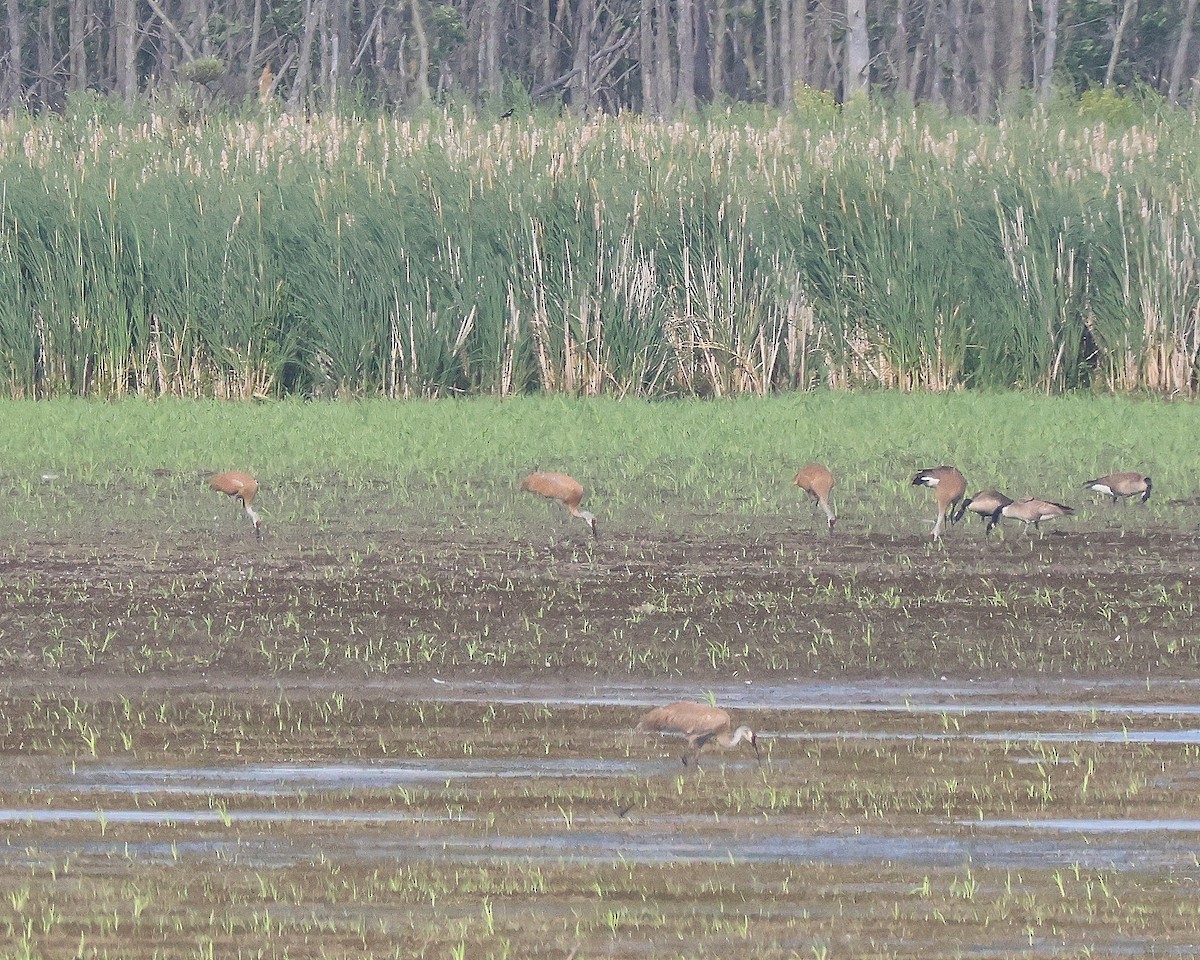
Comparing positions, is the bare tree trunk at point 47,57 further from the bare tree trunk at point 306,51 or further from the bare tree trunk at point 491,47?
the bare tree trunk at point 491,47

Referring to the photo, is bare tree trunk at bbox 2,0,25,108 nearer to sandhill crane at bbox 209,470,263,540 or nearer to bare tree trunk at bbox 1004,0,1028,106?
bare tree trunk at bbox 1004,0,1028,106

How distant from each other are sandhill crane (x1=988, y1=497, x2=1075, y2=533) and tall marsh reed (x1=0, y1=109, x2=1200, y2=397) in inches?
236

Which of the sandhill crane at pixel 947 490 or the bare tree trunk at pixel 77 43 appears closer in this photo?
the sandhill crane at pixel 947 490

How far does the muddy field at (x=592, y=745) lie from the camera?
4473mm

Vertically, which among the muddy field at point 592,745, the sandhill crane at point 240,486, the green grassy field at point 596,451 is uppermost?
the muddy field at point 592,745

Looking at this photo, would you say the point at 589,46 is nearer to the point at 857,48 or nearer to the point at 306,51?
the point at 306,51

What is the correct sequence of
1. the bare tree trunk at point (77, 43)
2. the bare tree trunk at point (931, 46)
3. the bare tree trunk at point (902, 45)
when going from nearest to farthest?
1. the bare tree trunk at point (902, 45)
2. the bare tree trunk at point (77, 43)
3. the bare tree trunk at point (931, 46)

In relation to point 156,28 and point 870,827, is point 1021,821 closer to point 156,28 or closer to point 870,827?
point 870,827

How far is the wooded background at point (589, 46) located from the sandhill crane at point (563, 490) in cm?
3063

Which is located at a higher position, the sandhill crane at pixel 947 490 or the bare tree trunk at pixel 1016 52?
the bare tree trunk at pixel 1016 52

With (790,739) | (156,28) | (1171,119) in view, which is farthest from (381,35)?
(790,739)

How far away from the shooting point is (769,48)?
47.6 m

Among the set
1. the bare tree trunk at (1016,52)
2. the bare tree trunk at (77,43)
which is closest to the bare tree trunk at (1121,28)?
the bare tree trunk at (1016,52)

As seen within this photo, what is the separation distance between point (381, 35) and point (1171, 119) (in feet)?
103
